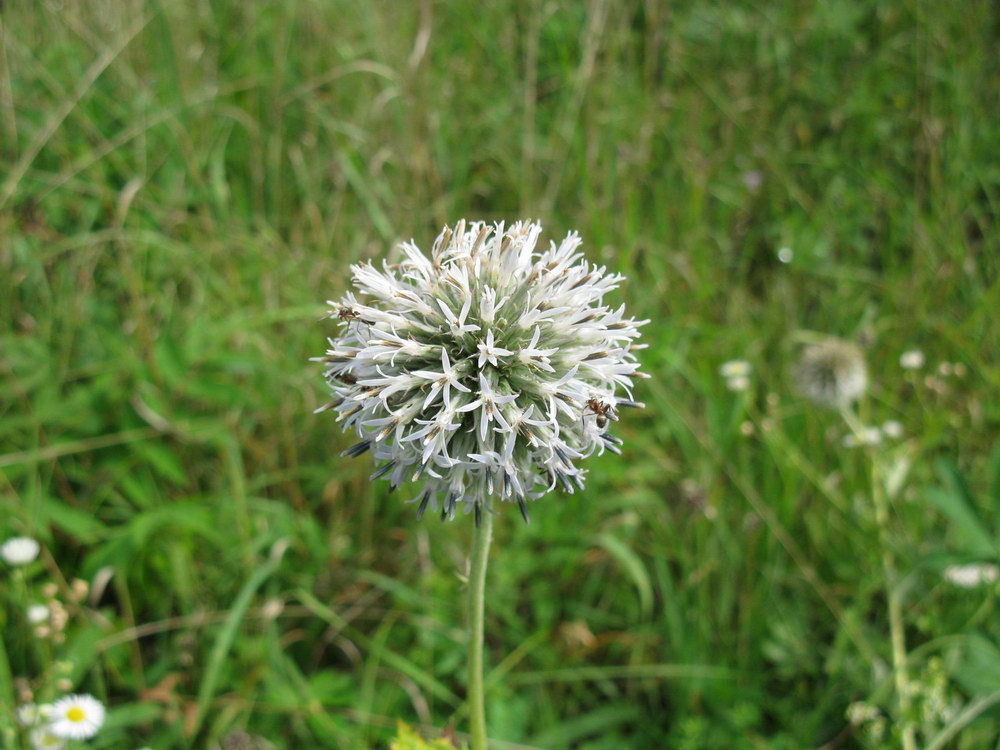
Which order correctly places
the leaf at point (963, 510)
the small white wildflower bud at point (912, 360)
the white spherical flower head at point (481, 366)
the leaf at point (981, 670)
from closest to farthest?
the white spherical flower head at point (481, 366) → the leaf at point (981, 670) → the leaf at point (963, 510) → the small white wildflower bud at point (912, 360)

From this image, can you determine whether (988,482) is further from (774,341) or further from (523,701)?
(523,701)

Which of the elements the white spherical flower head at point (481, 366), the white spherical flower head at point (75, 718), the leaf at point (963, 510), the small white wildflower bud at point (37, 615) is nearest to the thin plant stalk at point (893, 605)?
the leaf at point (963, 510)

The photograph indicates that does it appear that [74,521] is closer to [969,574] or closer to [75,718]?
[75,718]

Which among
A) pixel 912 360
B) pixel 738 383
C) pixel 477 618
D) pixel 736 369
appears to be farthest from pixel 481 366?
pixel 912 360

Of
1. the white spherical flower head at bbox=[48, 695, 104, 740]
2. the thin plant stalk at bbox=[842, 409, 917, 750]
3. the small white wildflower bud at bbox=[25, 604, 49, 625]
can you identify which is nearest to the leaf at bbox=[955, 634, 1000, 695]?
the thin plant stalk at bbox=[842, 409, 917, 750]

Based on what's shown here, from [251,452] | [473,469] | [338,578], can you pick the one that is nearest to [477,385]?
[473,469]

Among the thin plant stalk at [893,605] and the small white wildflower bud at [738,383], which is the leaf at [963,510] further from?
the small white wildflower bud at [738,383]

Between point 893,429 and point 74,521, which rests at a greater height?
point 893,429
